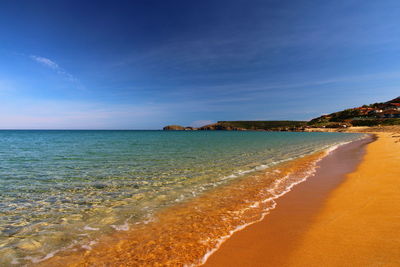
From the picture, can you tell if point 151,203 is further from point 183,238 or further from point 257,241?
point 257,241

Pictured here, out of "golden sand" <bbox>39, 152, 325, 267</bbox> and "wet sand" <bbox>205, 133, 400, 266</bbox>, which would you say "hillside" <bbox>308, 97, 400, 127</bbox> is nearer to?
"wet sand" <bbox>205, 133, 400, 266</bbox>

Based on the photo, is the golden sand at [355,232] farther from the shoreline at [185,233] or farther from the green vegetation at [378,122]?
the green vegetation at [378,122]

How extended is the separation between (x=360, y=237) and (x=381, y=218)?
1571 millimetres

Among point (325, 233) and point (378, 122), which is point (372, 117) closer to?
point (378, 122)

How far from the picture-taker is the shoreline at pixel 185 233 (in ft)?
13.5

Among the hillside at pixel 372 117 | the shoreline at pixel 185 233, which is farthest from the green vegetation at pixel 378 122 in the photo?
the shoreline at pixel 185 233

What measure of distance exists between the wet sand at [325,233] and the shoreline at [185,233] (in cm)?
40

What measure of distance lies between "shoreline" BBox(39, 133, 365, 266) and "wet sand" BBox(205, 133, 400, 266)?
40 cm

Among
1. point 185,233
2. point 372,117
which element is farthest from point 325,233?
point 372,117

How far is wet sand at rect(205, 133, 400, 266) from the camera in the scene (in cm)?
380

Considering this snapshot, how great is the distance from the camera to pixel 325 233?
477 cm

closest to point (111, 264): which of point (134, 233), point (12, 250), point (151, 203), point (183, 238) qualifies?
point (134, 233)

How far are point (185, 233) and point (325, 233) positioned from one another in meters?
3.37

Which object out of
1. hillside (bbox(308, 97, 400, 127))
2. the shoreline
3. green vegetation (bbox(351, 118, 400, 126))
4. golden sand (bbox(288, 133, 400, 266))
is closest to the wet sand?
golden sand (bbox(288, 133, 400, 266))
